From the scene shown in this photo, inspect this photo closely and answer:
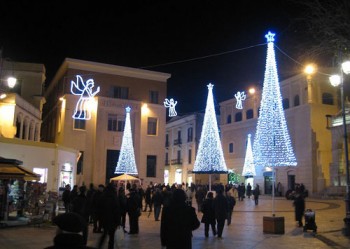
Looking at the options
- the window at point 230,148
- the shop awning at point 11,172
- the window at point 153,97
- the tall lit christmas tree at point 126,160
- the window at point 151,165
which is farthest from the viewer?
the window at point 230,148

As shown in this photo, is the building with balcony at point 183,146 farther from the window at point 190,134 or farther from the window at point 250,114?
the window at point 250,114

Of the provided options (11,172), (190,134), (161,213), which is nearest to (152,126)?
(190,134)

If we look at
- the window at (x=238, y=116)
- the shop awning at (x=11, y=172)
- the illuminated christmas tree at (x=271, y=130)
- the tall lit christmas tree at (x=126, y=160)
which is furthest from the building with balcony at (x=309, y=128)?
the shop awning at (x=11, y=172)

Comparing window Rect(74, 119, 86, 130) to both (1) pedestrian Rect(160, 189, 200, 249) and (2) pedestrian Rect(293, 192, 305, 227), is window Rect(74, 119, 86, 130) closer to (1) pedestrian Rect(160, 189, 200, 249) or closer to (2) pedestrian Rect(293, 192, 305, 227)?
(2) pedestrian Rect(293, 192, 305, 227)

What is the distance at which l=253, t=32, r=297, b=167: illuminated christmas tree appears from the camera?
1636 centimetres

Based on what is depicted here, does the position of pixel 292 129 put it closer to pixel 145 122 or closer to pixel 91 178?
pixel 145 122

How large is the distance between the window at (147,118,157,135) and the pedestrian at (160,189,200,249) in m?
37.9

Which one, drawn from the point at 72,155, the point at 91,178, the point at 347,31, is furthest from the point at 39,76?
the point at 347,31

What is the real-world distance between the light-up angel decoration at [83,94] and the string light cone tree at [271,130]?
81.9ft

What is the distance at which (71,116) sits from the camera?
134 ft

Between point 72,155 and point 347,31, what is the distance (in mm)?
21162

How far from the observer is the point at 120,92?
4375cm

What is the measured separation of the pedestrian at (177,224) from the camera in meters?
6.59

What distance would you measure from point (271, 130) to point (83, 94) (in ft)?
92.1
